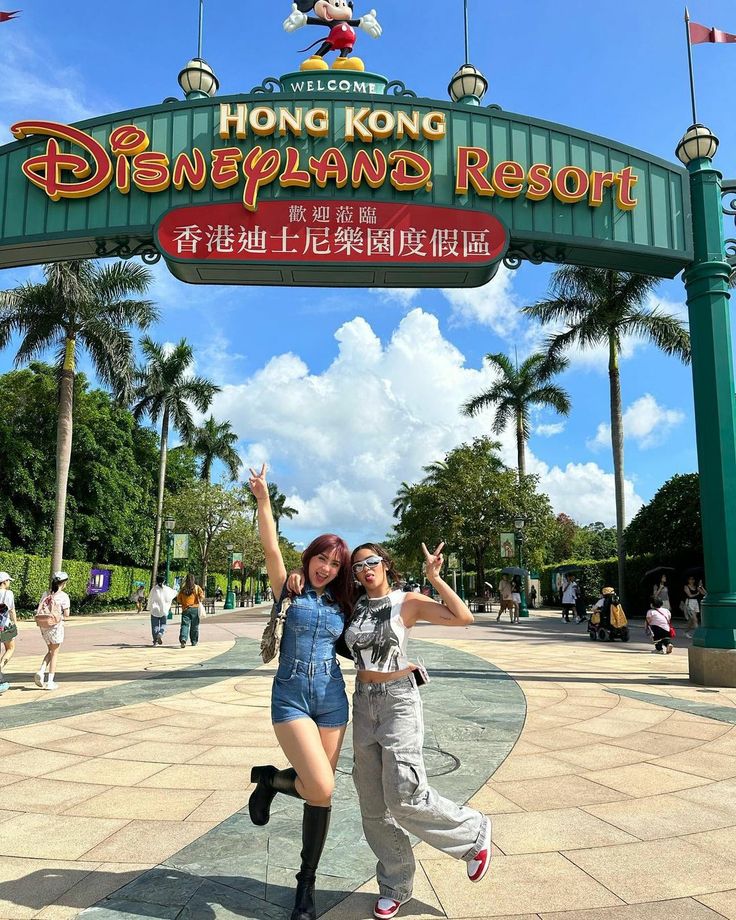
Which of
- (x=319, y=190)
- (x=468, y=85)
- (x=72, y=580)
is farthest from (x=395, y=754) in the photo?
(x=72, y=580)

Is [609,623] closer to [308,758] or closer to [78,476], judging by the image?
[308,758]

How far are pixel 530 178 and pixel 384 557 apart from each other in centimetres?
797

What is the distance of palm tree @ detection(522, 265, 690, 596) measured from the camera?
2709cm

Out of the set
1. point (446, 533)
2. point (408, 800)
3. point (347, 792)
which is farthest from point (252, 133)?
point (446, 533)

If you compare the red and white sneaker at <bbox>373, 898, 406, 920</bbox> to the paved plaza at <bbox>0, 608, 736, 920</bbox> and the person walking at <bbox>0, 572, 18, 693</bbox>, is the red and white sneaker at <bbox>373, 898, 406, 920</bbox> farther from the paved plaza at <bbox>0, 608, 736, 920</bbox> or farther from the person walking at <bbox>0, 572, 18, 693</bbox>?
the person walking at <bbox>0, 572, 18, 693</bbox>

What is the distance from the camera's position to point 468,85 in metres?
10.2

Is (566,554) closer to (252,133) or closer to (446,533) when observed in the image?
(446,533)

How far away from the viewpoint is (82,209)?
9500mm

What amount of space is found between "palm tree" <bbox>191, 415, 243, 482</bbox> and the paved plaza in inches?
1781

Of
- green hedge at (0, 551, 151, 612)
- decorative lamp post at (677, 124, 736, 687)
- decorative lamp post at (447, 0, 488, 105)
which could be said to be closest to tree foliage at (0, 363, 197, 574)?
green hedge at (0, 551, 151, 612)

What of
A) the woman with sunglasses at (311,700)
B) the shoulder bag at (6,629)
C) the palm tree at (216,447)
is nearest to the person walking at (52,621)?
the shoulder bag at (6,629)

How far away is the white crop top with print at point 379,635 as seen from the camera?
3.20m

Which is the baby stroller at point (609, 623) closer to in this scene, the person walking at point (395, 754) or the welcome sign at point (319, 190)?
the welcome sign at point (319, 190)

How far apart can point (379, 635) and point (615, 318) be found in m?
27.4
